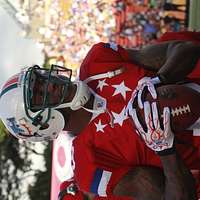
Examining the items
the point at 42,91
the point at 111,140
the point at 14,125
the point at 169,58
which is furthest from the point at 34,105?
the point at 169,58

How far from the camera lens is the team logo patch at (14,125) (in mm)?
3010

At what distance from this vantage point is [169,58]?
9.23ft

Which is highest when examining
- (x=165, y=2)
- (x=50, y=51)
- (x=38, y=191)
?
(x=165, y=2)

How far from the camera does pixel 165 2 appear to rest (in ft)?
28.8

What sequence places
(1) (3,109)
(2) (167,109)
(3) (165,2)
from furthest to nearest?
(3) (165,2), (1) (3,109), (2) (167,109)

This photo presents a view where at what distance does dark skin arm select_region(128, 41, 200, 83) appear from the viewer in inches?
106

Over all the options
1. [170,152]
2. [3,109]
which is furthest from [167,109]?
[3,109]

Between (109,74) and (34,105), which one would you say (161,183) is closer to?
Result: (109,74)

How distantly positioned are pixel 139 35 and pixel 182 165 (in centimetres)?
719

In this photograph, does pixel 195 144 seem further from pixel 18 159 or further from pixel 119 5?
pixel 18 159

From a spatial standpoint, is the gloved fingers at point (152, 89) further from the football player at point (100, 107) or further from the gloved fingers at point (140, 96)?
the football player at point (100, 107)

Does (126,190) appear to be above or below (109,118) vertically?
below

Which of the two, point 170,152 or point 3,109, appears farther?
point 3,109

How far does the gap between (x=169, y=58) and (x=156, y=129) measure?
2.16 feet
